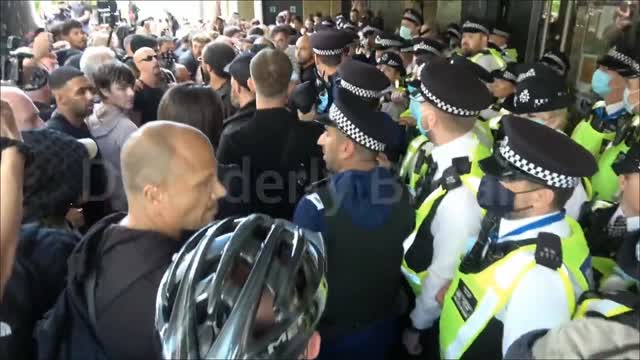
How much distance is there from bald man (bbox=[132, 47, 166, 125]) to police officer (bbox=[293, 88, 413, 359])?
1.97 meters

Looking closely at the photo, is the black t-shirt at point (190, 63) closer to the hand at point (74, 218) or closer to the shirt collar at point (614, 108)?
the hand at point (74, 218)

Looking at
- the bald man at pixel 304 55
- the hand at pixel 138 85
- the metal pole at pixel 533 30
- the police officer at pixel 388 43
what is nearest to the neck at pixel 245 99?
the hand at pixel 138 85

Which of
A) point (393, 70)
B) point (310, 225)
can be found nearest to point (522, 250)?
point (310, 225)

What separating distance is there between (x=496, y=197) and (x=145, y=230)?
3.95 ft

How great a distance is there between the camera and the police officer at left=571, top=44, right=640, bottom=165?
12.0ft

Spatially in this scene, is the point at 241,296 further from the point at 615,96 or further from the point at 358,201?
the point at 615,96

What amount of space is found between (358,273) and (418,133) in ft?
6.95

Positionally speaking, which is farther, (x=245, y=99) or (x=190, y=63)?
(x=190, y=63)

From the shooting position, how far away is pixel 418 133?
395 centimetres

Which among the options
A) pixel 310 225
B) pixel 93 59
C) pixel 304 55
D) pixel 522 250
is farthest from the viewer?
pixel 304 55

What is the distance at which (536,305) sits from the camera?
1.56 m

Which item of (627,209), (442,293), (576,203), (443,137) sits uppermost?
(443,137)

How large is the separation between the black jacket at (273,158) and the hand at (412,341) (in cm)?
90

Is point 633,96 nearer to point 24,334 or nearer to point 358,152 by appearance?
point 358,152
